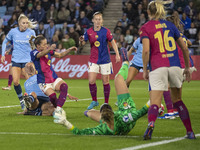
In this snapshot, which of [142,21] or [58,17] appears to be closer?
[142,21]

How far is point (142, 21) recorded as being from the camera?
87.8ft

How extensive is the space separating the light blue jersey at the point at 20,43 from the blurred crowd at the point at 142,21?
1171cm

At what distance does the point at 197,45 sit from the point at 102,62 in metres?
12.6

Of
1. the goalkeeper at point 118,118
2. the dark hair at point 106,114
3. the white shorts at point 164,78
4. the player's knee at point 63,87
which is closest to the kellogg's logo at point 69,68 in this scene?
the player's knee at point 63,87

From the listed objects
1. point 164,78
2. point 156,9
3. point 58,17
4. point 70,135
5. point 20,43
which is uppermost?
point 156,9

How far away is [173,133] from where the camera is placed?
26.7ft

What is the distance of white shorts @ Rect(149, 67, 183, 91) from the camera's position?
7203mm

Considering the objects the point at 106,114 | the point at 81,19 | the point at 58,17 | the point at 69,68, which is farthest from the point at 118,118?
the point at 58,17

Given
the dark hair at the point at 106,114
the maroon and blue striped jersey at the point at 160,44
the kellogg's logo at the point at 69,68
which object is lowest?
the kellogg's logo at the point at 69,68

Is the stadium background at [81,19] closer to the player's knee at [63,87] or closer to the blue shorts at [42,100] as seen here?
the blue shorts at [42,100]

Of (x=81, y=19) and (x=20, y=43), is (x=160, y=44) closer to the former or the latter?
(x=20, y=43)

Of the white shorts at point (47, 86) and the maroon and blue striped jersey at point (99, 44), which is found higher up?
the maroon and blue striped jersey at point (99, 44)

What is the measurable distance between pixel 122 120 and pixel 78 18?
2160 centimetres

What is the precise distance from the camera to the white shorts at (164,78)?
7.20 m
